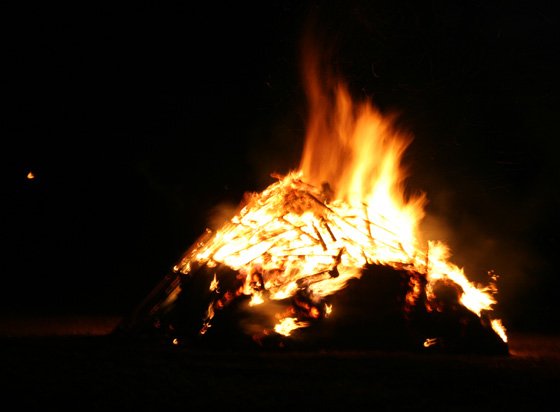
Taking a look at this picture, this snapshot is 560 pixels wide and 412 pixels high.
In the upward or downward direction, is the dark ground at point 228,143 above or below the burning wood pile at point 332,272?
above

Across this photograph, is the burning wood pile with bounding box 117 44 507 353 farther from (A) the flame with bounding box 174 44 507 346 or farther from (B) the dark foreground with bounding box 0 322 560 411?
(B) the dark foreground with bounding box 0 322 560 411

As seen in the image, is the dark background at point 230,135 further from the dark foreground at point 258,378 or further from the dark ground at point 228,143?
the dark foreground at point 258,378

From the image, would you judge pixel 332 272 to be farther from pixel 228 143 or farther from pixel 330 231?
pixel 228 143

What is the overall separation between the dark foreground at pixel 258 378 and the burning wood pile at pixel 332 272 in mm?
269

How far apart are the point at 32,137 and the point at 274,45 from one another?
15.7 ft

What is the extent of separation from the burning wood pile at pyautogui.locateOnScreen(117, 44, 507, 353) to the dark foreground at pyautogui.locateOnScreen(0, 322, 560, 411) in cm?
27

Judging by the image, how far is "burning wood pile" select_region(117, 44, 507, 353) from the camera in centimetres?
623

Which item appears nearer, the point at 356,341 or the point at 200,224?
the point at 356,341

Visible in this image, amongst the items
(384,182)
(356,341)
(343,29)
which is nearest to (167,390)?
(356,341)

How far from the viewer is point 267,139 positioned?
13.4 m

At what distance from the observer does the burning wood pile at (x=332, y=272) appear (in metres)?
6.23

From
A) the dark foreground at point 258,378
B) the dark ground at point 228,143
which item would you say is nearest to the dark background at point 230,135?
the dark ground at point 228,143

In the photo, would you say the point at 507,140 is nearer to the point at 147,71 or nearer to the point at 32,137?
the point at 147,71

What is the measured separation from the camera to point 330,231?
22.2 feet
